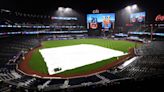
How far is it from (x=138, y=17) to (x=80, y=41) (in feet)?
57.3

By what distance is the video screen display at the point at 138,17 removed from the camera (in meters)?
38.8

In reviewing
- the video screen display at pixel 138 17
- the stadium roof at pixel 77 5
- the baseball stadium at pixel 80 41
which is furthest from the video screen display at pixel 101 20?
the video screen display at pixel 138 17

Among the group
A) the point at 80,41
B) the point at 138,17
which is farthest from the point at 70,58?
the point at 138,17

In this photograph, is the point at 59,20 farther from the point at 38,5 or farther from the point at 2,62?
the point at 2,62

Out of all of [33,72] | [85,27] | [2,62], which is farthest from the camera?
[85,27]

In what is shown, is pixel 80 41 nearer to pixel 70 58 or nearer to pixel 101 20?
pixel 101 20

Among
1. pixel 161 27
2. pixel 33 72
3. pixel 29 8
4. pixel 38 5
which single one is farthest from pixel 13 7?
pixel 161 27

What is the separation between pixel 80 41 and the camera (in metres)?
39.6

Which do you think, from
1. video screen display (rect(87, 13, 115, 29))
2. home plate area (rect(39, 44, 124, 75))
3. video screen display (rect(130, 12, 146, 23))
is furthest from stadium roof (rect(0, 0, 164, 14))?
home plate area (rect(39, 44, 124, 75))

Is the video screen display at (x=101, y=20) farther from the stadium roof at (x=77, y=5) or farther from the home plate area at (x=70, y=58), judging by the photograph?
the home plate area at (x=70, y=58)

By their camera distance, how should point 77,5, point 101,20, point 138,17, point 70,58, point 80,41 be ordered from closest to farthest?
point 70,58, point 80,41, point 138,17, point 77,5, point 101,20

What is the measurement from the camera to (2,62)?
669 inches

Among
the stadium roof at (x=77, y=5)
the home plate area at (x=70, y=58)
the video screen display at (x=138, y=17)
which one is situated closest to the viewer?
the home plate area at (x=70, y=58)

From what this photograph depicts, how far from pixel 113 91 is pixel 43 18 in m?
41.5
